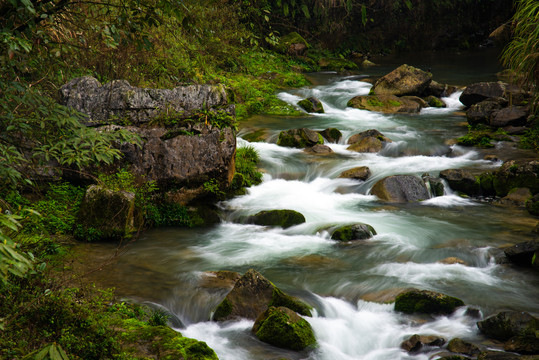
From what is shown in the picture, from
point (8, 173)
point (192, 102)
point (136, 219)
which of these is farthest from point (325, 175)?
point (8, 173)

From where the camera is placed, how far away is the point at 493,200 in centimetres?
961

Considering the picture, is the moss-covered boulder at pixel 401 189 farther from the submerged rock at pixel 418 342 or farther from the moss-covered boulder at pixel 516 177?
the submerged rock at pixel 418 342

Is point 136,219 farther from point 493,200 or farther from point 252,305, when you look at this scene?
point 493,200

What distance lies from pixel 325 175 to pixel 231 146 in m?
2.96

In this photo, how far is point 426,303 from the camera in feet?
18.9

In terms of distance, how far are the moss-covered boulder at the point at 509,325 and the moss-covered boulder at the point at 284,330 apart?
191 centimetres

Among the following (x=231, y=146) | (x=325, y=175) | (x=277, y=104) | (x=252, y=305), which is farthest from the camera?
(x=277, y=104)

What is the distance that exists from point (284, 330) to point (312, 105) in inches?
482

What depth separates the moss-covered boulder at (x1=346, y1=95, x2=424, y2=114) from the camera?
52.8ft

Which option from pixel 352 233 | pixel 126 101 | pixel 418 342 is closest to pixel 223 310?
pixel 418 342

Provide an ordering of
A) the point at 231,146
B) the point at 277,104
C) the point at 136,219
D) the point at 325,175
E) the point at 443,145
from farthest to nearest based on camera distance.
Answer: the point at 277,104, the point at 443,145, the point at 325,175, the point at 231,146, the point at 136,219

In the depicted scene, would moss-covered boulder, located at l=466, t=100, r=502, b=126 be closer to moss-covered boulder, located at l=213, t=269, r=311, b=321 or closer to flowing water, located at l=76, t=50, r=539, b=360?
flowing water, located at l=76, t=50, r=539, b=360

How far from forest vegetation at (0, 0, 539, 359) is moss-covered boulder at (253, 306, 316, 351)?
1.04 meters

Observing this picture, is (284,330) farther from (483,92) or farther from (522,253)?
(483,92)
